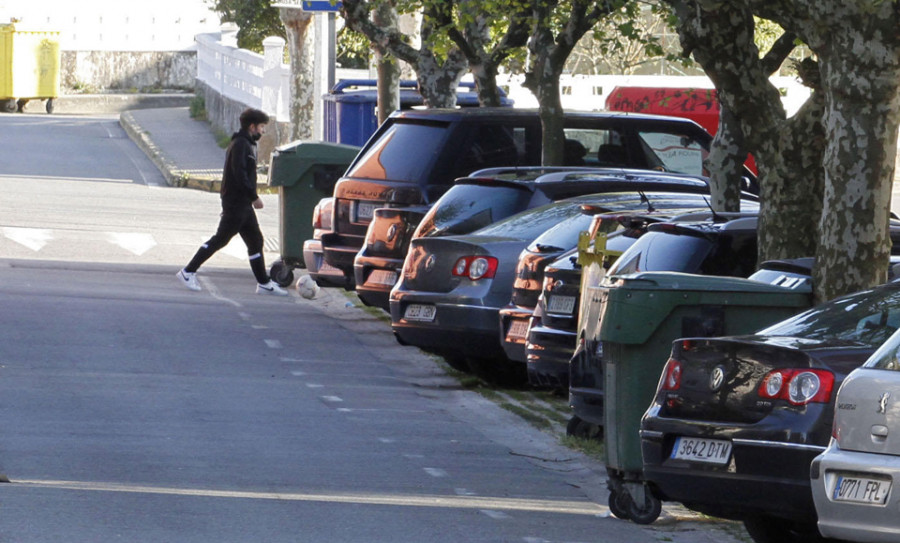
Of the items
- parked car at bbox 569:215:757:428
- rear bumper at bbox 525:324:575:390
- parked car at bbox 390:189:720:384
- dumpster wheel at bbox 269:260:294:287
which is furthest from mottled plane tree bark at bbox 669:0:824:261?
dumpster wheel at bbox 269:260:294:287

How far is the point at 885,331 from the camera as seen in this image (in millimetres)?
7020

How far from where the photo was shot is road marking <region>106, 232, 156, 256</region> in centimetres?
2059

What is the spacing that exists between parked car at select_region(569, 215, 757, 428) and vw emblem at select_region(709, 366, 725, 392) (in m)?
1.38

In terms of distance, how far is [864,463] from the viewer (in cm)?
583

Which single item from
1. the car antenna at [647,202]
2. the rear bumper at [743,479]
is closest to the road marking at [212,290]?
the car antenna at [647,202]

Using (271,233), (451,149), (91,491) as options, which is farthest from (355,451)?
(271,233)

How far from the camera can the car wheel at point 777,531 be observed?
7422mm

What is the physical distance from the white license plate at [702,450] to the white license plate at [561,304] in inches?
130

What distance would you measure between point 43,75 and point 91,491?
3956 cm

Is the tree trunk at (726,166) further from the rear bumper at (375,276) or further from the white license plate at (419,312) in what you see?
the rear bumper at (375,276)

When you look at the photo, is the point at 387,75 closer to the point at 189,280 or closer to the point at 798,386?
the point at 189,280

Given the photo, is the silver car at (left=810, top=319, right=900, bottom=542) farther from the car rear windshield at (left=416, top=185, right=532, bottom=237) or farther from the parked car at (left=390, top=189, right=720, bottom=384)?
the car rear windshield at (left=416, top=185, right=532, bottom=237)

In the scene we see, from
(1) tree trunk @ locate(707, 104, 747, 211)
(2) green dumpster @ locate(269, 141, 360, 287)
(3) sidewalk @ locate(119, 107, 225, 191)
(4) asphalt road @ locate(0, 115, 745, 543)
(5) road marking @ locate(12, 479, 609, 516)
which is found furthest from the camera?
(3) sidewalk @ locate(119, 107, 225, 191)

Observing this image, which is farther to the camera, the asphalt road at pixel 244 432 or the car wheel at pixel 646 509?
the car wheel at pixel 646 509
